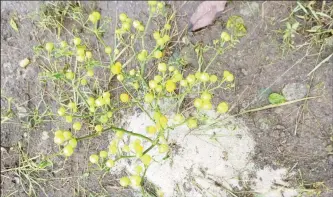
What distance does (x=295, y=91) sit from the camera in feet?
6.57

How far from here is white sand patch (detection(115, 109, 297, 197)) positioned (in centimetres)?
196

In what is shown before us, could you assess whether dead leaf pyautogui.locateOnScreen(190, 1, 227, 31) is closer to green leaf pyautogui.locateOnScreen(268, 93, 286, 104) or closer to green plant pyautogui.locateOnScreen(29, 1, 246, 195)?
green plant pyautogui.locateOnScreen(29, 1, 246, 195)

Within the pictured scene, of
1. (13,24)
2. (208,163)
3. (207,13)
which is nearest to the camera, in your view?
(208,163)

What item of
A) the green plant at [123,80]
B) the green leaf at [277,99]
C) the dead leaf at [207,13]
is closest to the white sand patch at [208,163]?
the green plant at [123,80]

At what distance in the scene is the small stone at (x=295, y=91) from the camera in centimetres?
200

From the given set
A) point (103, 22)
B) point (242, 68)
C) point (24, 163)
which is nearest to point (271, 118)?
point (242, 68)

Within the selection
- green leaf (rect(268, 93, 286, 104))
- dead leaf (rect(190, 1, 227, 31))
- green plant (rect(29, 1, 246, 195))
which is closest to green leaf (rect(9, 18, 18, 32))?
green plant (rect(29, 1, 246, 195))

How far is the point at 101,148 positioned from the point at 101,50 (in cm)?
49

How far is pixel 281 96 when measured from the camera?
1997 millimetres

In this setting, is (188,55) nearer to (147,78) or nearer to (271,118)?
(147,78)

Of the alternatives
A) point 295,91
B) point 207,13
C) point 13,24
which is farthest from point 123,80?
point 295,91

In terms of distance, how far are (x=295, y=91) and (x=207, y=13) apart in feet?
1.86

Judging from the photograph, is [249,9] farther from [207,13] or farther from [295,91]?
[295,91]

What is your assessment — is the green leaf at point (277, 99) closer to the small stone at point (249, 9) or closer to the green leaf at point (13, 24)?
the small stone at point (249, 9)
